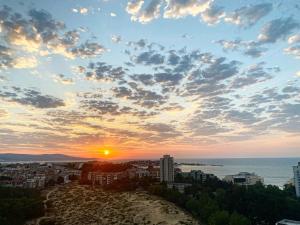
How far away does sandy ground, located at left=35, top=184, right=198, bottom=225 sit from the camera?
46.7 meters

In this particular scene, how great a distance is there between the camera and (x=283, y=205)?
1863 inches

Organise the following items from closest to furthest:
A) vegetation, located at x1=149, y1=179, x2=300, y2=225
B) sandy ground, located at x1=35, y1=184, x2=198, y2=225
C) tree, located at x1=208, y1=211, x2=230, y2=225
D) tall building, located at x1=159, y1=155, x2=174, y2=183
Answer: tree, located at x1=208, y1=211, x2=230, y2=225 < vegetation, located at x1=149, y1=179, x2=300, y2=225 < sandy ground, located at x1=35, y1=184, x2=198, y2=225 < tall building, located at x1=159, y1=155, x2=174, y2=183

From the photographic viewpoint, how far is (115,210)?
2141 inches

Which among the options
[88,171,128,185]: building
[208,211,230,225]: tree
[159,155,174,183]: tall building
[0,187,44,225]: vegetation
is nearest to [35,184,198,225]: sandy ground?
[0,187,44,225]: vegetation

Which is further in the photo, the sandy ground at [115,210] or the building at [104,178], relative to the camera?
the building at [104,178]

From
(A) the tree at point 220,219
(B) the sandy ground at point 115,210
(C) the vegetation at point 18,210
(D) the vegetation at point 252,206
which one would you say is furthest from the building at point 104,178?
(A) the tree at point 220,219

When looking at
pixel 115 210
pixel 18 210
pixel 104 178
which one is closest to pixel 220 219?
pixel 115 210

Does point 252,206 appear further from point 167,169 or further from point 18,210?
point 167,169

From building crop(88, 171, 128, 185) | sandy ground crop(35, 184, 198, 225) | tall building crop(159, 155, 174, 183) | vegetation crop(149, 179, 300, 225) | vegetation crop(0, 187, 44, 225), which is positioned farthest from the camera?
tall building crop(159, 155, 174, 183)

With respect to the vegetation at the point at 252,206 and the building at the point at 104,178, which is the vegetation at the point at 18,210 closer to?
the vegetation at the point at 252,206

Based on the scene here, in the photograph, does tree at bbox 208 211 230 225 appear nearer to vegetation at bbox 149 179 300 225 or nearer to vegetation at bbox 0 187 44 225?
vegetation at bbox 149 179 300 225

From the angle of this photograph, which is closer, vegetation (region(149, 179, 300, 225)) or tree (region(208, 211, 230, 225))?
tree (region(208, 211, 230, 225))

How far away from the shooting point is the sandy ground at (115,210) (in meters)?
46.7

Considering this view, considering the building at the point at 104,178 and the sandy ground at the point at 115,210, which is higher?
the building at the point at 104,178
